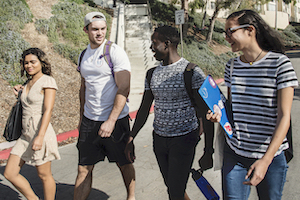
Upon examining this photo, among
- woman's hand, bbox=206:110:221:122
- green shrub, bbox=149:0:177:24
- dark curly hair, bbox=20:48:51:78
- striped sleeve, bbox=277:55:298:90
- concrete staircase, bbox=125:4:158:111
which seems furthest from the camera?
green shrub, bbox=149:0:177:24

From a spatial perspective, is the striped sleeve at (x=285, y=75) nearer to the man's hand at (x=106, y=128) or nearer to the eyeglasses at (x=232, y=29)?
the eyeglasses at (x=232, y=29)

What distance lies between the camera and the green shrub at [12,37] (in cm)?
914

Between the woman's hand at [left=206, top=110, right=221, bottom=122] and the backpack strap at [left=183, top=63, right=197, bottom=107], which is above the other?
the backpack strap at [left=183, top=63, right=197, bottom=107]

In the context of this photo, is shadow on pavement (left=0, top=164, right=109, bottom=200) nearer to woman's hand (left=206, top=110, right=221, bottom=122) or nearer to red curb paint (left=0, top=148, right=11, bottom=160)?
red curb paint (left=0, top=148, right=11, bottom=160)

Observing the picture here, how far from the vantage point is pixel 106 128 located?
281 centimetres

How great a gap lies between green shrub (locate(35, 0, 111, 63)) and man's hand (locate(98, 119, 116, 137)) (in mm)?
9245

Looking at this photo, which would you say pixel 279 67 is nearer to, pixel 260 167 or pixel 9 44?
pixel 260 167

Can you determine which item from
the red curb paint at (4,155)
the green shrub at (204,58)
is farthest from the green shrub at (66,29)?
the green shrub at (204,58)

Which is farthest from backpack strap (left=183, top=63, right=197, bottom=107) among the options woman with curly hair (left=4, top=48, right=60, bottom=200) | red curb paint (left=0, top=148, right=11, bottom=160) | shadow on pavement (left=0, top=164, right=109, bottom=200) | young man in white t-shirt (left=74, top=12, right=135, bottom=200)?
red curb paint (left=0, top=148, right=11, bottom=160)

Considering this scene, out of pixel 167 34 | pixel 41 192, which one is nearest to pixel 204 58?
pixel 41 192

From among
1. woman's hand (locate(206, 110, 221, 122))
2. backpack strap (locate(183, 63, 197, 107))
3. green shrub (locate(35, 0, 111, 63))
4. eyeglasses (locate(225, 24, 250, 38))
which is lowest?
woman's hand (locate(206, 110, 221, 122))

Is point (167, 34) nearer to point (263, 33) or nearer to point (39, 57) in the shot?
point (263, 33)

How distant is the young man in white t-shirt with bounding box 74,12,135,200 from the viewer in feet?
9.68

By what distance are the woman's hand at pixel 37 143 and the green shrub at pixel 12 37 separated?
6566 mm
